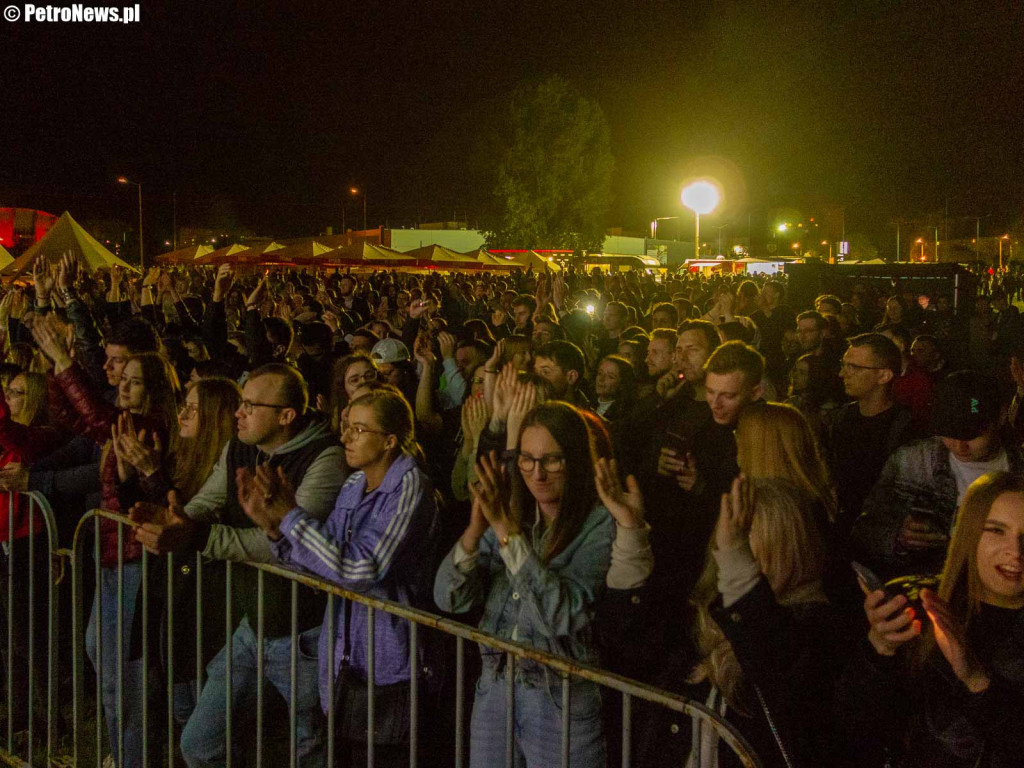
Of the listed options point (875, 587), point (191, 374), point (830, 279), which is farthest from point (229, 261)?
point (875, 587)

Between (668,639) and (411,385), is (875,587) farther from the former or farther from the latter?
(411,385)

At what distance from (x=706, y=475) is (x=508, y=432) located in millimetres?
1066

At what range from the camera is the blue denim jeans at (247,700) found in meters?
3.54

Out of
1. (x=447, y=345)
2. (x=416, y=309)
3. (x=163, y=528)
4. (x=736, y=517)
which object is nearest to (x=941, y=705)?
(x=736, y=517)

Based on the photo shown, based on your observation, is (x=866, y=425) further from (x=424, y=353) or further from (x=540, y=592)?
(x=424, y=353)

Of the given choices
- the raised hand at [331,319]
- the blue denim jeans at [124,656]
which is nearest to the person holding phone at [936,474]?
the blue denim jeans at [124,656]

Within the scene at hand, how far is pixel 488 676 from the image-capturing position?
305 cm

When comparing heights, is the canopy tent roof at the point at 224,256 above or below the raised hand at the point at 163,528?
above

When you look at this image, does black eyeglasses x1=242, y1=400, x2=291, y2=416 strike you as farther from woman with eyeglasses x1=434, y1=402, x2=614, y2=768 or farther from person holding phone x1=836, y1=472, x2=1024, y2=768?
person holding phone x1=836, y1=472, x2=1024, y2=768

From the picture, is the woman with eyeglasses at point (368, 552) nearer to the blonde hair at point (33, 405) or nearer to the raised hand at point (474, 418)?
the raised hand at point (474, 418)

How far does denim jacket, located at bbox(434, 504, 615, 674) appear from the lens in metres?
2.88

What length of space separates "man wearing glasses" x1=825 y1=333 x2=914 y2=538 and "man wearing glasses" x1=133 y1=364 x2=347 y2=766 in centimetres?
276

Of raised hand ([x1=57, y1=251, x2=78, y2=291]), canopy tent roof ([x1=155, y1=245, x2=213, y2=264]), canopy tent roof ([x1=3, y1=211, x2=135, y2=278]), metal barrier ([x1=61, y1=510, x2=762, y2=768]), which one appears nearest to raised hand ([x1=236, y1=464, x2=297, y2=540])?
metal barrier ([x1=61, y1=510, x2=762, y2=768])

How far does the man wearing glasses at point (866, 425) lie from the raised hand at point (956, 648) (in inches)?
95.1
